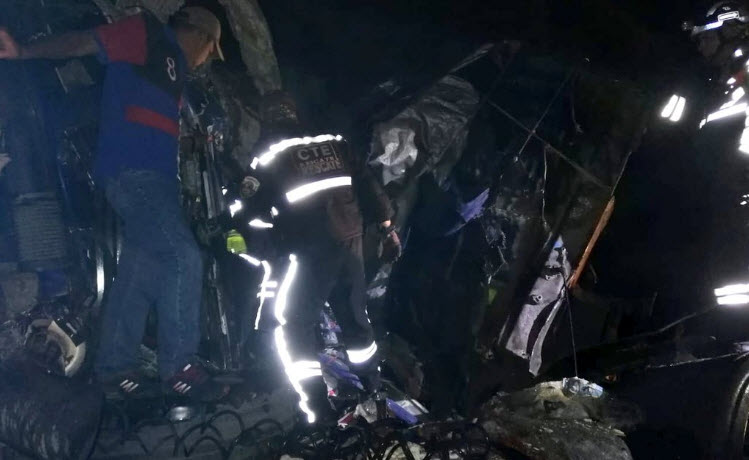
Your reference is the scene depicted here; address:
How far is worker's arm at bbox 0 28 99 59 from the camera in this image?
2834mm

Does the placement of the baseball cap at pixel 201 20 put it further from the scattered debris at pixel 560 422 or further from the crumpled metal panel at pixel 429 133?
the scattered debris at pixel 560 422

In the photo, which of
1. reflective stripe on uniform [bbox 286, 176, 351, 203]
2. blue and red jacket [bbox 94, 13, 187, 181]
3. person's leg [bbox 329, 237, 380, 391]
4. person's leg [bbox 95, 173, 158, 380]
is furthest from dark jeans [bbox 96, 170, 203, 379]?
person's leg [bbox 329, 237, 380, 391]

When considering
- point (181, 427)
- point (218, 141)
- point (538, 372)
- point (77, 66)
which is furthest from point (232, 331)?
point (538, 372)

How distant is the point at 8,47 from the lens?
2.81 meters

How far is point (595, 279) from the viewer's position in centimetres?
467

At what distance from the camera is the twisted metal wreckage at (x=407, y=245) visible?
9.30ft

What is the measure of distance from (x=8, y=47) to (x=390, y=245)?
259cm

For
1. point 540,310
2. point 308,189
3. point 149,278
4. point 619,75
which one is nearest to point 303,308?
point 308,189

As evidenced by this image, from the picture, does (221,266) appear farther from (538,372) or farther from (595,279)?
(595,279)

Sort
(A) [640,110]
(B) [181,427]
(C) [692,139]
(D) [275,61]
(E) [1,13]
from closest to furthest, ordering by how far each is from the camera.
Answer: (B) [181,427]
(E) [1,13]
(A) [640,110]
(C) [692,139]
(D) [275,61]

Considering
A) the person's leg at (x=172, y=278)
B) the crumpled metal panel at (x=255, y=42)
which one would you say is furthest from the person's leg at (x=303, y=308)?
the crumpled metal panel at (x=255, y=42)

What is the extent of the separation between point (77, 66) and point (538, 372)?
3.82m

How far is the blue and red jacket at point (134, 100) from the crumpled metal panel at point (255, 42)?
1516 mm

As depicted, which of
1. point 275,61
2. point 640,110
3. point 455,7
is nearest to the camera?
point 640,110
